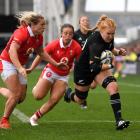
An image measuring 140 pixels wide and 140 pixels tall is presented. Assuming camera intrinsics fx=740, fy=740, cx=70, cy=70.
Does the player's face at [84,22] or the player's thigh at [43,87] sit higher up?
the player's face at [84,22]

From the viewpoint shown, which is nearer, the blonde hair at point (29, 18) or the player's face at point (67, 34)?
the blonde hair at point (29, 18)

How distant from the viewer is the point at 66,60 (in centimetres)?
1314

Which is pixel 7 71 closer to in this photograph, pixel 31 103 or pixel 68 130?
pixel 68 130

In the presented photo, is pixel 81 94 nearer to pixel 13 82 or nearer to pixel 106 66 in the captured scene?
pixel 106 66

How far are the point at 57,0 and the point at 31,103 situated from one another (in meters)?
38.4

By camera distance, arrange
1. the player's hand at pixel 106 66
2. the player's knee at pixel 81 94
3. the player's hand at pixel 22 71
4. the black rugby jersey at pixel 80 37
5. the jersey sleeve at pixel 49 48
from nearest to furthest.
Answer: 1. the player's hand at pixel 22 71
2. the player's hand at pixel 106 66
3. the jersey sleeve at pixel 49 48
4. the player's knee at pixel 81 94
5. the black rugby jersey at pixel 80 37

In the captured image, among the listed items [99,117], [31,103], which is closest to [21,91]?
[99,117]

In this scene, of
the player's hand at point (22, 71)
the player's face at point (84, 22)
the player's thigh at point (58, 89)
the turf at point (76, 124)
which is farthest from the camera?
the player's face at point (84, 22)

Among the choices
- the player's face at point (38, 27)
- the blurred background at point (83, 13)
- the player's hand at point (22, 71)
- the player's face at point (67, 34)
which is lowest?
the blurred background at point (83, 13)

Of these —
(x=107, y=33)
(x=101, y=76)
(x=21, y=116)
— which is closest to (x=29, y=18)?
(x=107, y=33)

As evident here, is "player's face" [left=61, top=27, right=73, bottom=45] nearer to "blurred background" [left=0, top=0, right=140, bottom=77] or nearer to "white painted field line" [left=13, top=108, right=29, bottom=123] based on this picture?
"white painted field line" [left=13, top=108, right=29, bottom=123]

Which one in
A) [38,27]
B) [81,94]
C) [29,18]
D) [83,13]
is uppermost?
[29,18]

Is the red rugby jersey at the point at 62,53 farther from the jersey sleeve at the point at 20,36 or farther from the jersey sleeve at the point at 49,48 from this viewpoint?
the jersey sleeve at the point at 20,36

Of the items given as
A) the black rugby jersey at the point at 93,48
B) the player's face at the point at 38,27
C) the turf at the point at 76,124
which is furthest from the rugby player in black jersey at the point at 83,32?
the player's face at the point at 38,27
